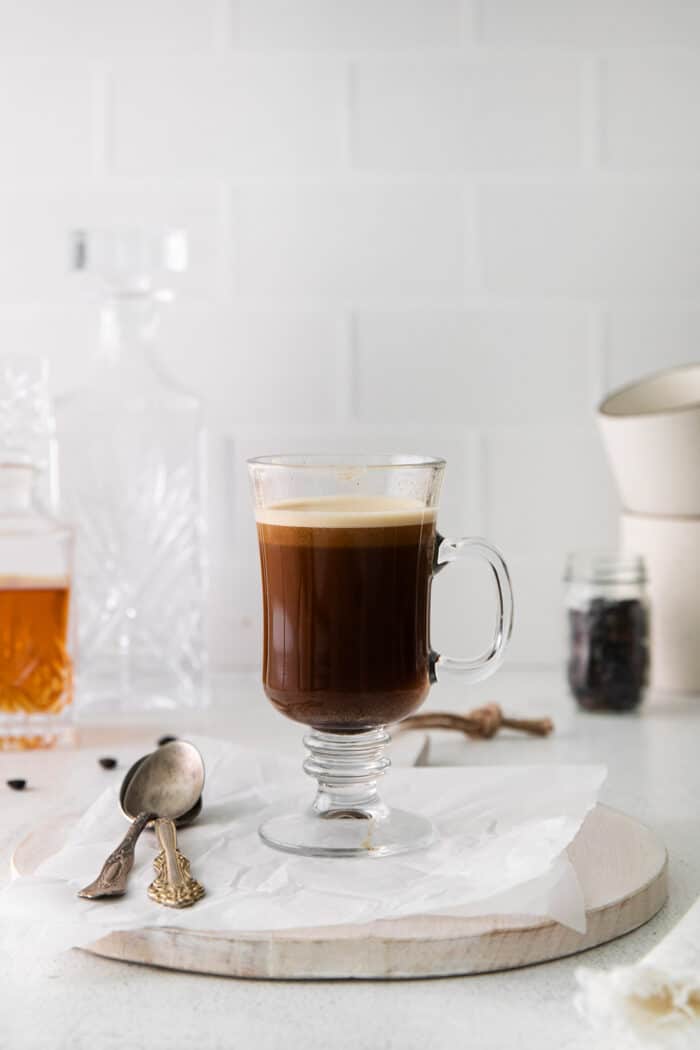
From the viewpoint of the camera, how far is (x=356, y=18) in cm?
164

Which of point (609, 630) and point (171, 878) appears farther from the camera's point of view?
point (609, 630)

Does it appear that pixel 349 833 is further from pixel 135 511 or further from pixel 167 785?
pixel 135 511

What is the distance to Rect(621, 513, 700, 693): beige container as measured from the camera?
1493 millimetres

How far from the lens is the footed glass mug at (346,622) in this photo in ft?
3.04

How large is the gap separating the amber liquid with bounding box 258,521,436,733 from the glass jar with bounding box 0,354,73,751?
1.55ft

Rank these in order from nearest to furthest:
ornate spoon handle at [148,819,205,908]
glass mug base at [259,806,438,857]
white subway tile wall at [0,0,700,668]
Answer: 1. ornate spoon handle at [148,819,205,908]
2. glass mug base at [259,806,438,857]
3. white subway tile wall at [0,0,700,668]

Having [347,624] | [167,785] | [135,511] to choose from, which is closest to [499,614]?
[347,624]

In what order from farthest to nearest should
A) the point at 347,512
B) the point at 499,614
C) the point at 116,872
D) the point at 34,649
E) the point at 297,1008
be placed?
the point at 34,649 → the point at 499,614 → the point at 347,512 → the point at 116,872 → the point at 297,1008

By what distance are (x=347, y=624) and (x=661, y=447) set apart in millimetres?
643

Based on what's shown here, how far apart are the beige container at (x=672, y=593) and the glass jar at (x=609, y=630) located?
0.18 feet

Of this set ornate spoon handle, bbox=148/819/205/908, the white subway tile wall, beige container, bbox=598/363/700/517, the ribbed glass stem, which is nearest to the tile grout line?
the white subway tile wall

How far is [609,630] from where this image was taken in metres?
1.44

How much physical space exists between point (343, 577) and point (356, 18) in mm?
964

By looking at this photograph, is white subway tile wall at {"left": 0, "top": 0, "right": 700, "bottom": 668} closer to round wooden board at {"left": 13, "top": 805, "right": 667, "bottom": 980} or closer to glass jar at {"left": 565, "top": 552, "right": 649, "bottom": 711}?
glass jar at {"left": 565, "top": 552, "right": 649, "bottom": 711}
